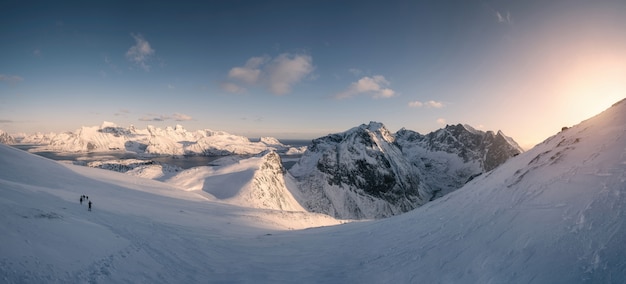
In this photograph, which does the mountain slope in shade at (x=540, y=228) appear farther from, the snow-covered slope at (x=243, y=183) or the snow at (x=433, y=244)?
the snow-covered slope at (x=243, y=183)

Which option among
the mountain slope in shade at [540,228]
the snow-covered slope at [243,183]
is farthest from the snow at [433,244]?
the snow-covered slope at [243,183]

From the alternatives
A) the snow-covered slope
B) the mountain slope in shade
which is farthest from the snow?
the snow-covered slope

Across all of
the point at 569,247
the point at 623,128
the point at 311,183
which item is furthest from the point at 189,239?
the point at 311,183

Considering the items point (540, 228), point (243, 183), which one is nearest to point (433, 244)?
point (540, 228)

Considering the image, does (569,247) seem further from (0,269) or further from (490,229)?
(0,269)

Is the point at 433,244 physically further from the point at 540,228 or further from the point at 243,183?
the point at 243,183

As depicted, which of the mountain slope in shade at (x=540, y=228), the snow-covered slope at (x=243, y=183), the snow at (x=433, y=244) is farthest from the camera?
the snow-covered slope at (x=243, y=183)

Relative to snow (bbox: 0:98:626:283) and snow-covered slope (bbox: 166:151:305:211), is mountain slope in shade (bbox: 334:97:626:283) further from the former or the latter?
snow-covered slope (bbox: 166:151:305:211)

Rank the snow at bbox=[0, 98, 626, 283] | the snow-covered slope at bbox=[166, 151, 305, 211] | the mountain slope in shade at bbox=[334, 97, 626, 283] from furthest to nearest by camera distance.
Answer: the snow-covered slope at bbox=[166, 151, 305, 211], the snow at bbox=[0, 98, 626, 283], the mountain slope in shade at bbox=[334, 97, 626, 283]
